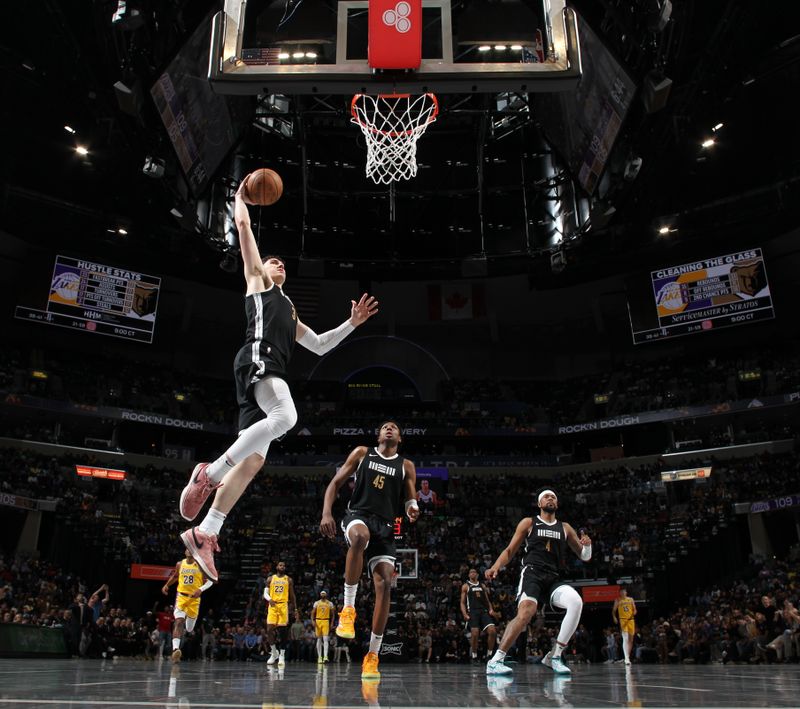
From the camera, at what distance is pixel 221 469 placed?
5.26 metres

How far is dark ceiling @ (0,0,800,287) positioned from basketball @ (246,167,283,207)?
1114 centimetres

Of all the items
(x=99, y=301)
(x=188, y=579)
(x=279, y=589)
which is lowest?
(x=279, y=589)

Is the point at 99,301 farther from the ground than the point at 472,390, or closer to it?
farther from the ground

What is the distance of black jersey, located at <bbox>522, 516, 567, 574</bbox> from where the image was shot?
844 centimetres

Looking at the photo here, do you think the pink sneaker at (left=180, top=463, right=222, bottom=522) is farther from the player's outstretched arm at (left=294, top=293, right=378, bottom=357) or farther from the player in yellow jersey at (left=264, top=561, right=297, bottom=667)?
the player in yellow jersey at (left=264, top=561, right=297, bottom=667)

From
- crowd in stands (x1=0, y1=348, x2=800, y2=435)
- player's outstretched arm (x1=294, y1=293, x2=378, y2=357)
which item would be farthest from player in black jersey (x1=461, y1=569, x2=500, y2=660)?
crowd in stands (x1=0, y1=348, x2=800, y2=435)

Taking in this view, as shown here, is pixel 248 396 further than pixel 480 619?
No

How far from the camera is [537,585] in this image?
8352mm

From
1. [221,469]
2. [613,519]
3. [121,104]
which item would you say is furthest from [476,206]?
[221,469]

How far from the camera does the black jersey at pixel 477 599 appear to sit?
1463 centimetres

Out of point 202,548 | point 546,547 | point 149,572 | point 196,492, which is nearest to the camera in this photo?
point 202,548

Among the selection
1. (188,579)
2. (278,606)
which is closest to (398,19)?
(188,579)

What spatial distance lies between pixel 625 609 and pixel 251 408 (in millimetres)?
13777

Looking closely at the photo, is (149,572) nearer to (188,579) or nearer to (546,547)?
(188,579)
